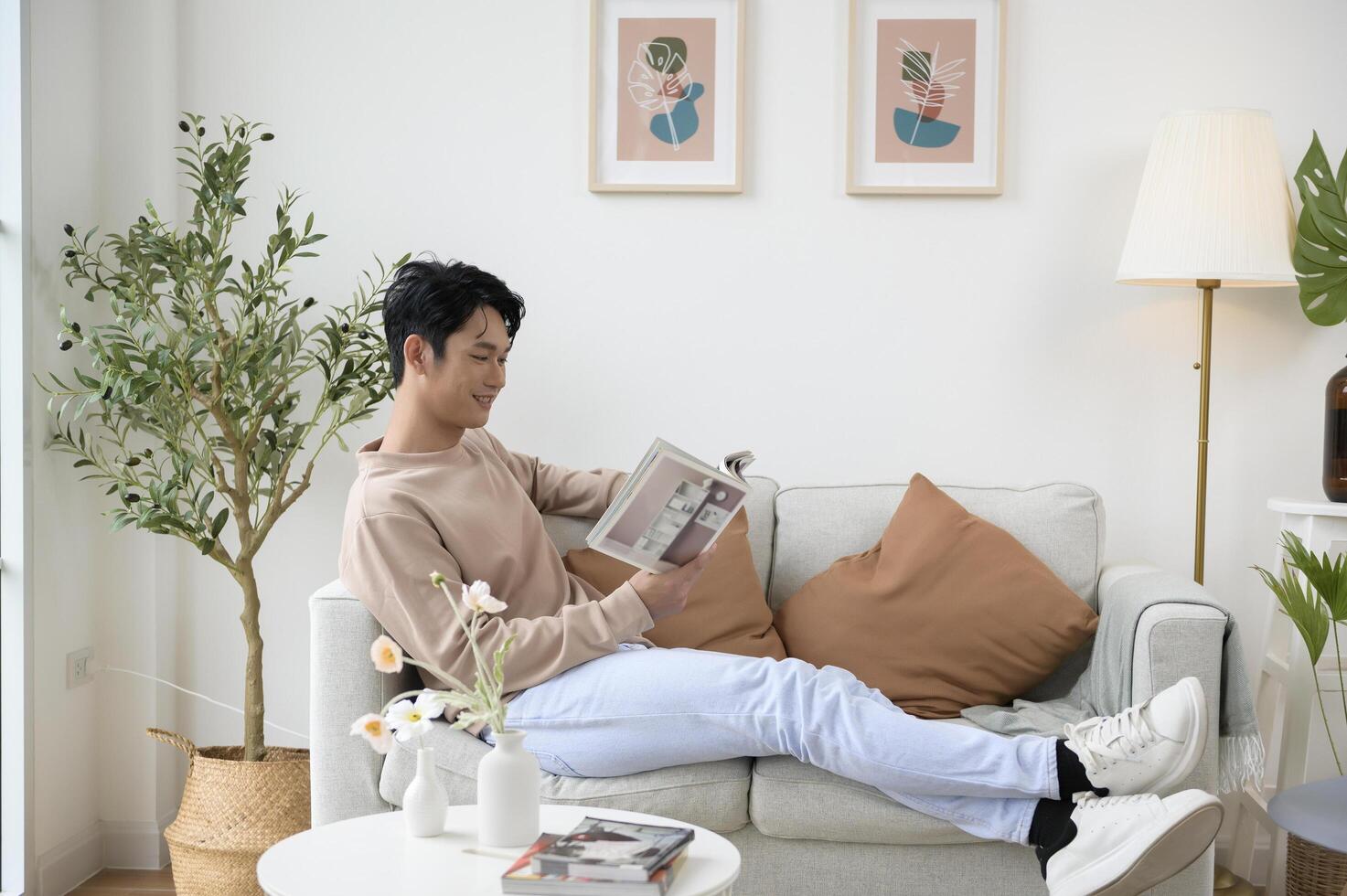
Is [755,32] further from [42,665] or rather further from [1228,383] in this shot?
[42,665]

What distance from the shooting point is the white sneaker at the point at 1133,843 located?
1.55 metres

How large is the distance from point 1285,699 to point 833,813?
1.17 meters

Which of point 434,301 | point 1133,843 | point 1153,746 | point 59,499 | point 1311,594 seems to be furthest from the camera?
point 59,499

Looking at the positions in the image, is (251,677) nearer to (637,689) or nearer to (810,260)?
(637,689)

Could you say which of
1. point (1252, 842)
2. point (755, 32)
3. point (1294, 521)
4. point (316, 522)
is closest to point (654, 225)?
point (755, 32)

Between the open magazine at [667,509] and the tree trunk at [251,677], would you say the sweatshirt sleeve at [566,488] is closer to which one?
the open magazine at [667,509]

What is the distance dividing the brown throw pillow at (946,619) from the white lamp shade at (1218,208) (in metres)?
0.71

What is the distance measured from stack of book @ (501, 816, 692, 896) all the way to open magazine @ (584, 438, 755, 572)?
558mm

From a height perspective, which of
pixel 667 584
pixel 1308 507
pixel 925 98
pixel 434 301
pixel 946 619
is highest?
pixel 925 98

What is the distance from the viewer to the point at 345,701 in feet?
6.55

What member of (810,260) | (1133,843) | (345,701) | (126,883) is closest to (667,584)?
(345,701)

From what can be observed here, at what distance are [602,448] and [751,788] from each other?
43.7 inches

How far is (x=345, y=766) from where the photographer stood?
6.56ft

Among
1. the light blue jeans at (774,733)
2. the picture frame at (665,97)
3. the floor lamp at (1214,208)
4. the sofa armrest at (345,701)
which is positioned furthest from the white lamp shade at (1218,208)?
the sofa armrest at (345,701)
